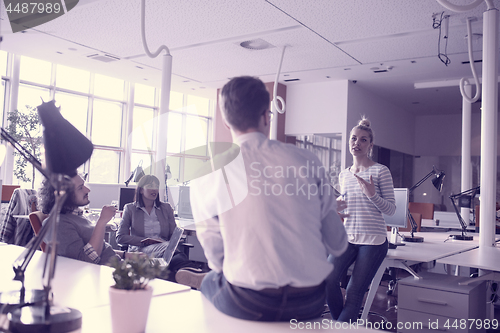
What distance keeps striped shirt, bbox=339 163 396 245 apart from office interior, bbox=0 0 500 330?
1.02m

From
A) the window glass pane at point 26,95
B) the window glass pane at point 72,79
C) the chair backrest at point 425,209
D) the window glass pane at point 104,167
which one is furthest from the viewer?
the window glass pane at point 104,167

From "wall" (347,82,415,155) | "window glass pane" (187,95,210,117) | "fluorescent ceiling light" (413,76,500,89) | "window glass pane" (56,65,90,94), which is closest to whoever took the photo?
"fluorescent ceiling light" (413,76,500,89)

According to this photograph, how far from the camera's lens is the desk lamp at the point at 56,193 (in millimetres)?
1010

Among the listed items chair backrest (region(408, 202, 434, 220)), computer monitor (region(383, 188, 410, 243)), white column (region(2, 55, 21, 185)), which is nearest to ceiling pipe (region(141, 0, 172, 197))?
computer monitor (region(383, 188, 410, 243))

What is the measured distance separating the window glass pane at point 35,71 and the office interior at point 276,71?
0.02 metres

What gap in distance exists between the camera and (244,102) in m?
1.29

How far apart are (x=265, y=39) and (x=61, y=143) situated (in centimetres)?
542

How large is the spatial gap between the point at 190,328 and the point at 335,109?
8019mm

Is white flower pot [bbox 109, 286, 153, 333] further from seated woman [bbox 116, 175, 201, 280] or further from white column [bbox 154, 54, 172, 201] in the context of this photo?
white column [bbox 154, 54, 172, 201]

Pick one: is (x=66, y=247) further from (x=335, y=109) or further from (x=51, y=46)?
(x=335, y=109)

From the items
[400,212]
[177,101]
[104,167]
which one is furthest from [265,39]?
[104,167]

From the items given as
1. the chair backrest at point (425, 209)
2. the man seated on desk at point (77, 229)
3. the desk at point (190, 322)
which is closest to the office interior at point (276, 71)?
the man seated on desk at point (77, 229)

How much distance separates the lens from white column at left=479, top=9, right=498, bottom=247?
3451 mm

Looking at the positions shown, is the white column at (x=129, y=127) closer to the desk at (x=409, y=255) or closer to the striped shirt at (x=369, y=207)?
the desk at (x=409, y=255)
